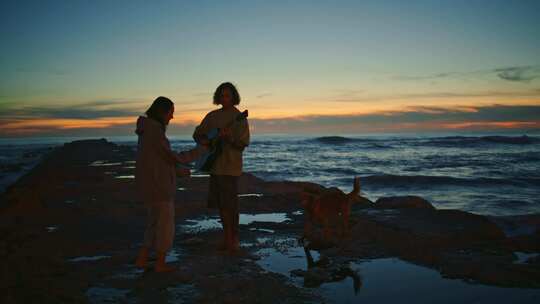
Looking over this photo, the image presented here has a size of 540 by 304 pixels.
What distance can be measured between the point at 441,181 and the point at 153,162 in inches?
564

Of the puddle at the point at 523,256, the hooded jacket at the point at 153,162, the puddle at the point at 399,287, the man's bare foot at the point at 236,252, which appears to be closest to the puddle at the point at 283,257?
the puddle at the point at 399,287

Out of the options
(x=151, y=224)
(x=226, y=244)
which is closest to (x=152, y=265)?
(x=151, y=224)

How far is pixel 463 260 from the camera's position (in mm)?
4727

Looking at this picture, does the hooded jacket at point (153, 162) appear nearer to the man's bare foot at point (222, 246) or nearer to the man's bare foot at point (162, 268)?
the man's bare foot at point (162, 268)

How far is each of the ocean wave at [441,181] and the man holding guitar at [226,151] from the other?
10614 millimetres

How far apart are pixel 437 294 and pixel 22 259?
176 inches

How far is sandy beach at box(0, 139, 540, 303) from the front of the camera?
375 cm

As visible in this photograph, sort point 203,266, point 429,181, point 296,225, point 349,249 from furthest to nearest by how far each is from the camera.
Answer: point 429,181
point 296,225
point 349,249
point 203,266

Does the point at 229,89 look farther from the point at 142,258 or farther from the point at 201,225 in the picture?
the point at 201,225

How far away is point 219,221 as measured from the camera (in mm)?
7527

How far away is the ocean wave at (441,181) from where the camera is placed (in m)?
15.4

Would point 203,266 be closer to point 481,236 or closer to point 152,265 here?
point 152,265

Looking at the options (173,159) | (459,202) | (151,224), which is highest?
(173,159)

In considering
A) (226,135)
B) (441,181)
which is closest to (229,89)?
(226,135)
